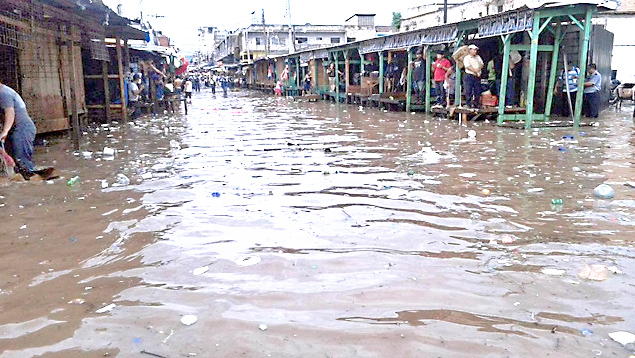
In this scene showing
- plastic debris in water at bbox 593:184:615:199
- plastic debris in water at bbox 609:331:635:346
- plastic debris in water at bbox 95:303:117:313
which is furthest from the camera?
plastic debris in water at bbox 593:184:615:199

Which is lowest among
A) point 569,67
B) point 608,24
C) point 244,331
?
point 244,331

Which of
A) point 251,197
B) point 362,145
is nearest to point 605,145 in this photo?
point 362,145

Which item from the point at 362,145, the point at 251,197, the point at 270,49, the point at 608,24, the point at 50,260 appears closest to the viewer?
the point at 50,260

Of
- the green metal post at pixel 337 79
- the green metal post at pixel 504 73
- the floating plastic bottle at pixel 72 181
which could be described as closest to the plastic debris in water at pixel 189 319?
the floating plastic bottle at pixel 72 181

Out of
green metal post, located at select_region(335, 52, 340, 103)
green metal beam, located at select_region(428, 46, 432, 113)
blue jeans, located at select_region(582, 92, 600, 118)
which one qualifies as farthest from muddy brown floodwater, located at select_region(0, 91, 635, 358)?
green metal post, located at select_region(335, 52, 340, 103)

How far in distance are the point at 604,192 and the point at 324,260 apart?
3.35 m

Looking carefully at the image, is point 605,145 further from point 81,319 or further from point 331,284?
point 81,319

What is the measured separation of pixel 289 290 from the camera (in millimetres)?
3311

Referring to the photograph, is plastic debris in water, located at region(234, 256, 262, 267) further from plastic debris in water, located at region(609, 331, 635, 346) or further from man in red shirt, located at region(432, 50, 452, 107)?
man in red shirt, located at region(432, 50, 452, 107)

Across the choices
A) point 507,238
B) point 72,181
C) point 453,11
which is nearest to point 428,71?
point 72,181

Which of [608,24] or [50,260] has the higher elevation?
[608,24]

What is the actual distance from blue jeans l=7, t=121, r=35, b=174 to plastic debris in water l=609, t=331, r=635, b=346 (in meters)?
6.88

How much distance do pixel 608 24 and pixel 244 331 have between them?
25.2 m

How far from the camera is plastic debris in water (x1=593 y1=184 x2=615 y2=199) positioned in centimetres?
538
